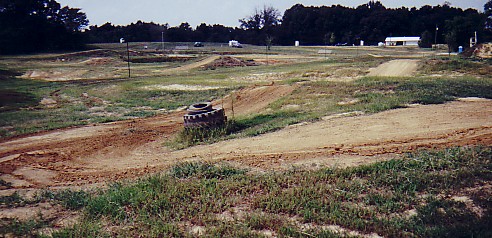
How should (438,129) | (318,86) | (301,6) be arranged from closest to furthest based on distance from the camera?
(438,129), (318,86), (301,6)

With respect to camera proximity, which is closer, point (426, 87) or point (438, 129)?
point (438, 129)

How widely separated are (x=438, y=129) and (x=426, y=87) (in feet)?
20.9

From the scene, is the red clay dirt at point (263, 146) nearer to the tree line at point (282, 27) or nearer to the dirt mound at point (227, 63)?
the dirt mound at point (227, 63)

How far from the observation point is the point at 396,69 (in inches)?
966

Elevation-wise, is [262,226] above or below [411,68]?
below

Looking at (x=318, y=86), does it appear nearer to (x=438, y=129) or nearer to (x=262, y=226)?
(x=438, y=129)

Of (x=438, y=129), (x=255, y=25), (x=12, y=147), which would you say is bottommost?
(x=12, y=147)

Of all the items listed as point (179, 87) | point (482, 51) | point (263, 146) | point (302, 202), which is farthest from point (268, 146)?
point (482, 51)

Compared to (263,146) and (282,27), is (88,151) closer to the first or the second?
(263,146)

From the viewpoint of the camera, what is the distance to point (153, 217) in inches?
210

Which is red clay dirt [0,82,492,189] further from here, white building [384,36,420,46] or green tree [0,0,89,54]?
white building [384,36,420,46]

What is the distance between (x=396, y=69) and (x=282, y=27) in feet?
294

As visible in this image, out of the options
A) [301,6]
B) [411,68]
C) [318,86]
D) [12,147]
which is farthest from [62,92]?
[301,6]

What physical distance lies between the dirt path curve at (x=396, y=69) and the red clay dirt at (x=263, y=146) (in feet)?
35.2
